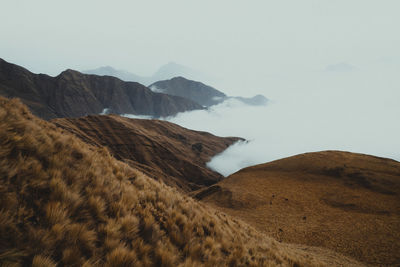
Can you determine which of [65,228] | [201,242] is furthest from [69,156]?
[201,242]

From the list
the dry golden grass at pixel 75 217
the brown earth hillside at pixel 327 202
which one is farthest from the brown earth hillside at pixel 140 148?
the dry golden grass at pixel 75 217

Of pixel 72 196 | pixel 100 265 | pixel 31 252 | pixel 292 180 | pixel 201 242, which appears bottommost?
pixel 292 180

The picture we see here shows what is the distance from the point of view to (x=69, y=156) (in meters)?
4.67

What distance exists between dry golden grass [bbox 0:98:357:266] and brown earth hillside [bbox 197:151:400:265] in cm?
1443

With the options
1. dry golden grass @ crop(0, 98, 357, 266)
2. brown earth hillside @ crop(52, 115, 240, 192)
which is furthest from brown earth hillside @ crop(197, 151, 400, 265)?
brown earth hillside @ crop(52, 115, 240, 192)

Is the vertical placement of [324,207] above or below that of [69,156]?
below

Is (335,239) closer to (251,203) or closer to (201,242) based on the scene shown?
(251,203)

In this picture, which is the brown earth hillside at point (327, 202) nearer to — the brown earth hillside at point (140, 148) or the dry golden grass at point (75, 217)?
the dry golden grass at point (75, 217)

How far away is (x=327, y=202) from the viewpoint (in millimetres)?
25234

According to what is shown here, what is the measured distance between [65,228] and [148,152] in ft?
413

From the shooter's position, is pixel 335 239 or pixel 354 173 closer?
pixel 335 239

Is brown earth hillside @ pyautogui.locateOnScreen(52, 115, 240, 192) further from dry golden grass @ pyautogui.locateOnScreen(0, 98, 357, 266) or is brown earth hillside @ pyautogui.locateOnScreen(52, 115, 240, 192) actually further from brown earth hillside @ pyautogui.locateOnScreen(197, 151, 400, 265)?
dry golden grass @ pyautogui.locateOnScreen(0, 98, 357, 266)

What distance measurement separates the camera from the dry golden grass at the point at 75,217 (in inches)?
98.3

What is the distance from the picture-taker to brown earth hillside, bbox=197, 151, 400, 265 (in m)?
15.4
